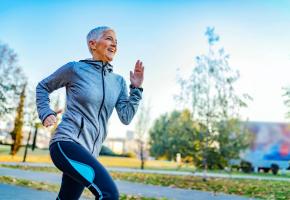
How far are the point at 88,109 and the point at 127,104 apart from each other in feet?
1.10

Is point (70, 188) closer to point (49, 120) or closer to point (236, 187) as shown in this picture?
point (49, 120)

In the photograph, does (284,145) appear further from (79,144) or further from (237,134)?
(79,144)

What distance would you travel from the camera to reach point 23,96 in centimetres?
1867

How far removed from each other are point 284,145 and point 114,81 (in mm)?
26433

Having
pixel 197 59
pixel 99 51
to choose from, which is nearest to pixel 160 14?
pixel 197 59

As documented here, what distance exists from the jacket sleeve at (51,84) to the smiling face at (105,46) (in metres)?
0.20

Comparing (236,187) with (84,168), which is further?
(236,187)

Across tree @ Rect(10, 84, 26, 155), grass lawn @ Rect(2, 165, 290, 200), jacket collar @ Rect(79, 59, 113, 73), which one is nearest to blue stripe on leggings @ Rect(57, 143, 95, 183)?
jacket collar @ Rect(79, 59, 113, 73)

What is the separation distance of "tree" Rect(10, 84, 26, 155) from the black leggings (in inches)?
630

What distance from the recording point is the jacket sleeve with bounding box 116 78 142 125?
2.77 meters

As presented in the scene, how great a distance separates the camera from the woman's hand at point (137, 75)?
285cm

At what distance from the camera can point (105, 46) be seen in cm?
275

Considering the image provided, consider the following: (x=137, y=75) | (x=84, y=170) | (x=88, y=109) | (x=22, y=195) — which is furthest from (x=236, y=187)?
(x=84, y=170)

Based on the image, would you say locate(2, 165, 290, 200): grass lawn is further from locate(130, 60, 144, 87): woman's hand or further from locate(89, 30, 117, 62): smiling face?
locate(89, 30, 117, 62): smiling face
